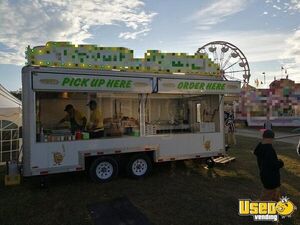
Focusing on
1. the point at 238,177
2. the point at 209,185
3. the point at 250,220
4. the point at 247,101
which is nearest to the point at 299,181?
the point at 238,177

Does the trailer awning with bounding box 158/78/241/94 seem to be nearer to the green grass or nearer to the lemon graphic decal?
the green grass

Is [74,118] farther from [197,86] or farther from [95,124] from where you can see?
[197,86]

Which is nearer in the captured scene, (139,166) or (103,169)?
(103,169)

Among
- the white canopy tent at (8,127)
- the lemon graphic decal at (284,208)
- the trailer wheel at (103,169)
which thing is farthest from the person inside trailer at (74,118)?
the lemon graphic decal at (284,208)

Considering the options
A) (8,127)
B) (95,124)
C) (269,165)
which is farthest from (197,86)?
(8,127)

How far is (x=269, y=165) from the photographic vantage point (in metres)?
5.23

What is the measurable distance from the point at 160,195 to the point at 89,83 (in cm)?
328

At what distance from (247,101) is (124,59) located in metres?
25.1

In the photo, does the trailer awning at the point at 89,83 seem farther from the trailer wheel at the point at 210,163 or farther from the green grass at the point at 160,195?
the trailer wheel at the point at 210,163

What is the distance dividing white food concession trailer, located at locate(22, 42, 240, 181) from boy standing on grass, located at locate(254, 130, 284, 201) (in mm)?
3765

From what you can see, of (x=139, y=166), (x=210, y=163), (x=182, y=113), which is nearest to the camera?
(x=139, y=166)

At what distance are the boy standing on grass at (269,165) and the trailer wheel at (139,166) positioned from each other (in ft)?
12.8

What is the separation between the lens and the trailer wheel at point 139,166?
27.8 ft

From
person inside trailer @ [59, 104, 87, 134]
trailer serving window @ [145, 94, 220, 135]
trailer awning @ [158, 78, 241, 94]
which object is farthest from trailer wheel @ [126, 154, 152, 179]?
trailer awning @ [158, 78, 241, 94]
